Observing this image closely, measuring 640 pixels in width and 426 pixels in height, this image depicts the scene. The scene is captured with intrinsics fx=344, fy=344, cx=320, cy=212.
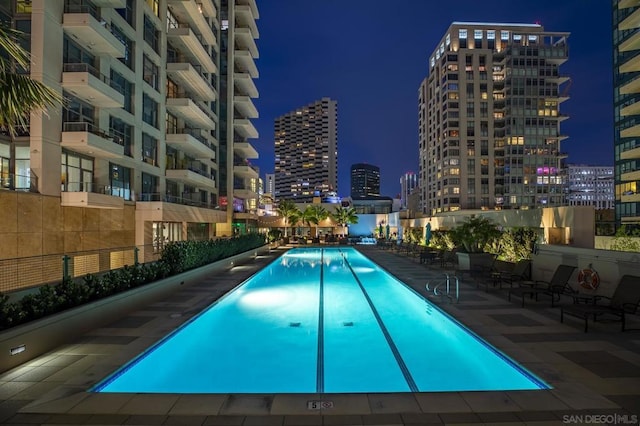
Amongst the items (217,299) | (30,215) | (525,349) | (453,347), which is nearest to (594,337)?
(525,349)

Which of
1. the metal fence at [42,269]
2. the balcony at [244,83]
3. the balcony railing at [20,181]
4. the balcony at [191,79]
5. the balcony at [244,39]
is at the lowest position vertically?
the metal fence at [42,269]

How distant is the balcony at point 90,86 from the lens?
1650 centimetres

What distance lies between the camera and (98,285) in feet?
29.6

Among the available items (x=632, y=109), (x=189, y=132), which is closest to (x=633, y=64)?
(x=632, y=109)

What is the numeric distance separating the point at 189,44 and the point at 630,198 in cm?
4949

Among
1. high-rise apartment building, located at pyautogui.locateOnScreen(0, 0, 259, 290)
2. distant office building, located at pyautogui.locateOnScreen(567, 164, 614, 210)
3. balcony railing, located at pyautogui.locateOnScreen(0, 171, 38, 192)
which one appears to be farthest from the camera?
distant office building, located at pyautogui.locateOnScreen(567, 164, 614, 210)

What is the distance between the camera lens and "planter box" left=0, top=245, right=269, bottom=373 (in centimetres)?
599

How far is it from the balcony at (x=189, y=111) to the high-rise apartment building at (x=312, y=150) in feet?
494

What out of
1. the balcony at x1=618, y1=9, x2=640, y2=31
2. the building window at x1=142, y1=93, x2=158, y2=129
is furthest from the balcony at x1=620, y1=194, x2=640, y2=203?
the building window at x1=142, y1=93, x2=158, y2=129

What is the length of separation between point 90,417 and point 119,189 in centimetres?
1985

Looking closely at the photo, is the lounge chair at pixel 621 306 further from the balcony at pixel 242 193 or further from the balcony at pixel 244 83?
the balcony at pixel 244 83

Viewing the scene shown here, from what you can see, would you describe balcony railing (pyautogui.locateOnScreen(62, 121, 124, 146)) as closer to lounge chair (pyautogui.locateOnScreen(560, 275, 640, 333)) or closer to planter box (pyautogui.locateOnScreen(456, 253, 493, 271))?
planter box (pyautogui.locateOnScreen(456, 253, 493, 271))

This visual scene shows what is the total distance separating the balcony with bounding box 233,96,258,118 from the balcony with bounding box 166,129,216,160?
8788 millimetres

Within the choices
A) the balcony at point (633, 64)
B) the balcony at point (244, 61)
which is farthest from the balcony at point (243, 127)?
the balcony at point (633, 64)
